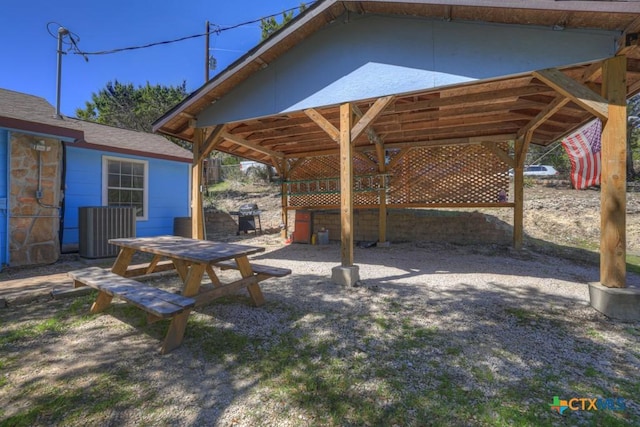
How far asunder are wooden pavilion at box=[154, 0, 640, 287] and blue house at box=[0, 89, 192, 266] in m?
1.92

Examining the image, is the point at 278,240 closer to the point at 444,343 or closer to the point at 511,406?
the point at 444,343

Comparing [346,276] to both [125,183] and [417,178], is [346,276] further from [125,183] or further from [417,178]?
[125,183]

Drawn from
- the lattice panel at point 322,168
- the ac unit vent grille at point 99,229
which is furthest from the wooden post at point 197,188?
the lattice panel at point 322,168

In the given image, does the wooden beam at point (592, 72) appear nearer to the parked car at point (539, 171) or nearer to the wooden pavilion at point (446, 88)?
the wooden pavilion at point (446, 88)

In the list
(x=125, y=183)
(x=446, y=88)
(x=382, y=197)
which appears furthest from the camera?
(x=382, y=197)

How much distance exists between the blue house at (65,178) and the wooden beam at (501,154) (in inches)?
294

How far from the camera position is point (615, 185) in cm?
259

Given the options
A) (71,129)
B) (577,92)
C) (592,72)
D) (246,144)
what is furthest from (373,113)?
(71,129)

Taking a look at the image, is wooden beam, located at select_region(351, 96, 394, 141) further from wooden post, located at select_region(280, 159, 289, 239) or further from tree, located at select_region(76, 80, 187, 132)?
tree, located at select_region(76, 80, 187, 132)

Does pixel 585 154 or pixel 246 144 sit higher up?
pixel 246 144

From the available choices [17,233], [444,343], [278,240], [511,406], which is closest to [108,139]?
[17,233]

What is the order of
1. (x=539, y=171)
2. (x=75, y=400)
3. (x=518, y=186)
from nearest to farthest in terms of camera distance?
1. (x=75, y=400)
2. (x=518, y=186)
3. (x=539, y=171)

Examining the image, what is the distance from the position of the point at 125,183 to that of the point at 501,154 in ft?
28.5

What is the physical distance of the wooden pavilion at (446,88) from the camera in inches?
106
